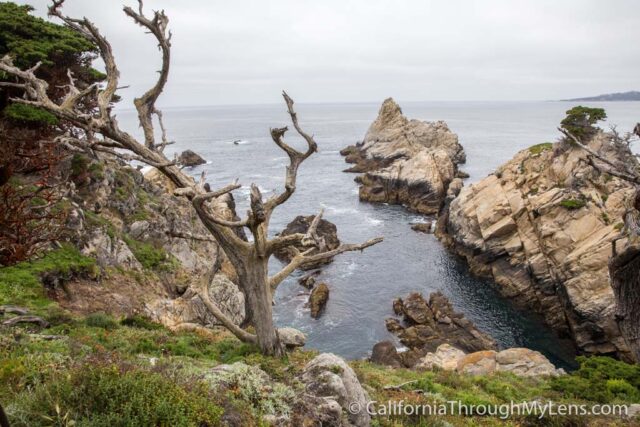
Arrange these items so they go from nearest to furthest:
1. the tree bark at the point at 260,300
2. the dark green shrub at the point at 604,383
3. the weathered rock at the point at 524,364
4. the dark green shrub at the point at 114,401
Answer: the dark green shrub at the point at 114,401 < the tree bark at the point at 260,300 < the dark green shrub at the point at 604,383 < the weathered rock at the point at 524,364

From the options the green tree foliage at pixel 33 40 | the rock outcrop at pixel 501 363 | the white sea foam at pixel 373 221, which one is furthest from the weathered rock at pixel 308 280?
the green tree foliage at pixel 33 40

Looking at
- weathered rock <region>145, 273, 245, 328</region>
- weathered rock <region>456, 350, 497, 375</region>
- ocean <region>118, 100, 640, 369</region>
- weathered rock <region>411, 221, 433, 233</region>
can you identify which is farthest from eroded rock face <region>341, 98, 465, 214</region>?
weathered rock <region>145, 273, 245, 328</region>

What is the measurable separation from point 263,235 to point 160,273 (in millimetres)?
12925

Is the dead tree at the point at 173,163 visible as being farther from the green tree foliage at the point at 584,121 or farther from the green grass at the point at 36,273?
the green tree foliage at the point at 584,121

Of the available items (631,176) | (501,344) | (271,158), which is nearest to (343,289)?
(501,344)

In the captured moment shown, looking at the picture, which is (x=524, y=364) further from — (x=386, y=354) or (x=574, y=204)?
(x=574, y=204)

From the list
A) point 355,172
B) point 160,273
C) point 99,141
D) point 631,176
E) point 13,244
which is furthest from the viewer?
point 355,172

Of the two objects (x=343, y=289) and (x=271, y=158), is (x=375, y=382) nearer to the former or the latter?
(x=343, y=289)

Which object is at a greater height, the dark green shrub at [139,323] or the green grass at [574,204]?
the green grass at [574,204]

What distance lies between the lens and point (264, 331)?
10.4 metres

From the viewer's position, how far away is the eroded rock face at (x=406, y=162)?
6469 centimetres

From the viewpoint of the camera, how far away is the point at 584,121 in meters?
45.6

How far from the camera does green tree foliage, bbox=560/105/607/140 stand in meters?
44.8

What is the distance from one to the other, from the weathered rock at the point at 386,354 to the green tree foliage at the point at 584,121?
3375 centimetres
